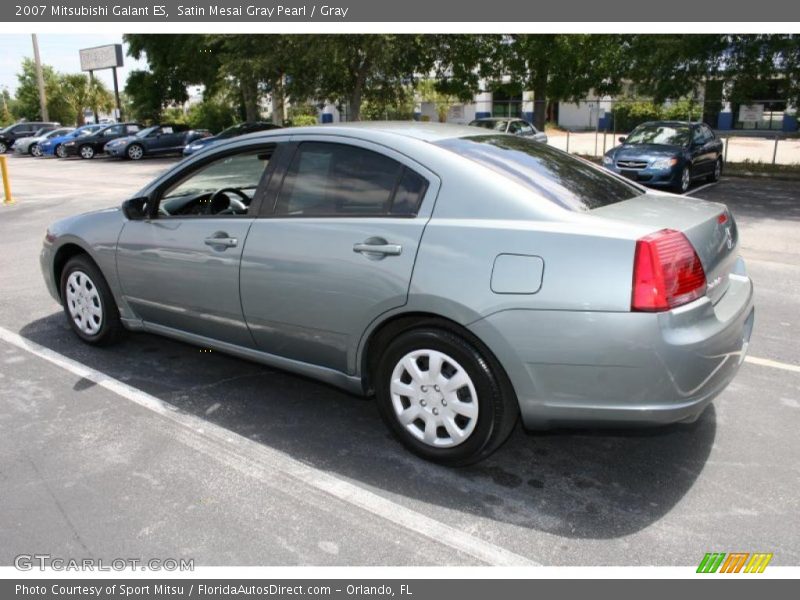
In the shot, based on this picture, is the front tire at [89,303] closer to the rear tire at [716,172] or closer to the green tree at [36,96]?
the rear tire at [716,172]

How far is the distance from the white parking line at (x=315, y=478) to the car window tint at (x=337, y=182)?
4.22 feet

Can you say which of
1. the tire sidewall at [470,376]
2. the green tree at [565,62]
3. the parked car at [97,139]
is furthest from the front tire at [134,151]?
the tire sidewall at [470,376]

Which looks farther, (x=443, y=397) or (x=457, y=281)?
(x=443, y=397)

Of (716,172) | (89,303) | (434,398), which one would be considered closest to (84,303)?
(89,303)

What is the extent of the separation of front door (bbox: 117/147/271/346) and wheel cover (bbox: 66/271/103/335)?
1.40ft

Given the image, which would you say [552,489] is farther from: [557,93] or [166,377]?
[557,93]

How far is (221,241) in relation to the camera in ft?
13.6

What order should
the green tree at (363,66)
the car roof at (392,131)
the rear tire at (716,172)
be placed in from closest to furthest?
the car roof at (392,131) → the rear tire at (716,172) → the green tree at (363,66)

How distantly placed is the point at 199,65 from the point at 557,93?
18.2 m

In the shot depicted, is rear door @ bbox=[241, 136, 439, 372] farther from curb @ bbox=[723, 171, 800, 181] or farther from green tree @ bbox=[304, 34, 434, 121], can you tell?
green tree @ bbox=[304, 34, 434, 121]

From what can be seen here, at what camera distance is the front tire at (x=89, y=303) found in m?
5.07

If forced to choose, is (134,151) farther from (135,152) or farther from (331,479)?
(331,479)

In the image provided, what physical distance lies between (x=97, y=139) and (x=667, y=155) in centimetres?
2601
